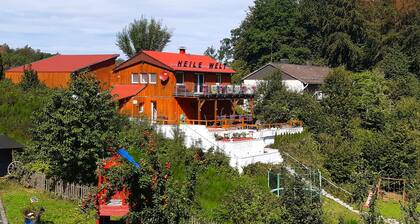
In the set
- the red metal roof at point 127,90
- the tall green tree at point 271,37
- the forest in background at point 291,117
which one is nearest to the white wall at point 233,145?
the forest in background at point 291,117

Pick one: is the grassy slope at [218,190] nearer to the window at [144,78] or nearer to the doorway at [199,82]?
the doorway at [199,82]

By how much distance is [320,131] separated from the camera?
124 feet

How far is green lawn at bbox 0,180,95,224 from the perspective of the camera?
1959 centimetres

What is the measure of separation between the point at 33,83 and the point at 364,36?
38.4 m

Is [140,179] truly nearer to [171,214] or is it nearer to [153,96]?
[171,214]

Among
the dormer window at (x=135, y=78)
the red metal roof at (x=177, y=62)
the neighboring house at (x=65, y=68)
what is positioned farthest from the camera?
the neighboring house at (x=65, y=68)

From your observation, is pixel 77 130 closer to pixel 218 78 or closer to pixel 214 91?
pixel 214 91

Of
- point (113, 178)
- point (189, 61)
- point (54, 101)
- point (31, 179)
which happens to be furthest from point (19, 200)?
point (189, 61)

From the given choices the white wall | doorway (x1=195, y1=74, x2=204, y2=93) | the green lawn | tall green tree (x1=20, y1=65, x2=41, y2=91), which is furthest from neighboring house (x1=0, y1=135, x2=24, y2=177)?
doorway (x1=195, y1=74, x2=204, y2=93)

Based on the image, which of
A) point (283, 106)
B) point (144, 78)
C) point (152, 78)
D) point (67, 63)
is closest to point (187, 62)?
point (152, 78)

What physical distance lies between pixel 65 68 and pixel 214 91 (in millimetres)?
12601

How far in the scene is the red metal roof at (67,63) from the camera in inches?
1572

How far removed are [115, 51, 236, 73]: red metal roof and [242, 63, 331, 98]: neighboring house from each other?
5.49 metres

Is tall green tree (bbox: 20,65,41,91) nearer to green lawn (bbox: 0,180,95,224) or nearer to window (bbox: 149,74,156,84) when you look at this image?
window (bbox: 149,74,156,84)
